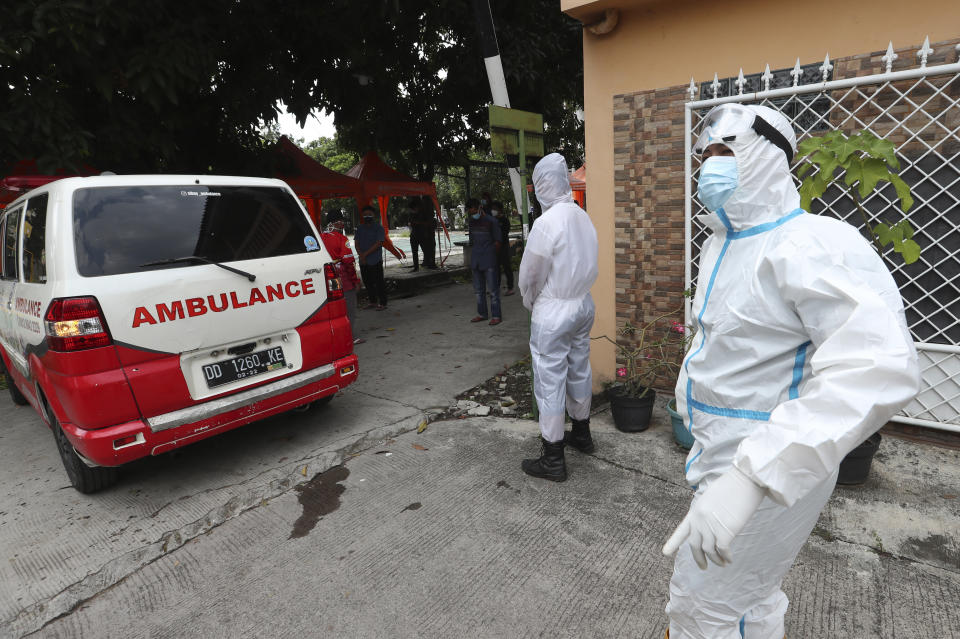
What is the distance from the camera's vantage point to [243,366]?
3324mm

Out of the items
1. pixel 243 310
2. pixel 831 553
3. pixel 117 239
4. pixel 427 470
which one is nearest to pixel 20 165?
pixel 117 239

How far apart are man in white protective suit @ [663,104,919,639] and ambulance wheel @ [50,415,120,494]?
11.1 ft

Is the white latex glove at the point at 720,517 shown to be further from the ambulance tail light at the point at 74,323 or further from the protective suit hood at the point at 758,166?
the ambulance tail light at the point at 74,323

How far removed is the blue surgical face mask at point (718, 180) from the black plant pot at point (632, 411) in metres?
2.50

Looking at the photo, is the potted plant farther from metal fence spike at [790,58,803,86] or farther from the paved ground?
metal fence spike at [790,58,803,86]

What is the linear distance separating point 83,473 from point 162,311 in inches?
48.0

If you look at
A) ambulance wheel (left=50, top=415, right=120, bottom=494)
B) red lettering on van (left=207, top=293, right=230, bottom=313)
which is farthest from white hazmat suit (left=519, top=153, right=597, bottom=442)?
ambulance wheel (left=50, top=415, right=120, bottom=494)

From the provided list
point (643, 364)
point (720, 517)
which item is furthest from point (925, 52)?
point (720, 517)

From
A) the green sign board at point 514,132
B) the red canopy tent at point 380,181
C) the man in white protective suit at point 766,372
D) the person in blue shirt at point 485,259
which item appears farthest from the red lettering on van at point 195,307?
the red canopy tent at point 380,181

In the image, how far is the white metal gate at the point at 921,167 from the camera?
3146 millimetres

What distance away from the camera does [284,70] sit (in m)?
7.27

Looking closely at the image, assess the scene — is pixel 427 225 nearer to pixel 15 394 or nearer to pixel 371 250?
pixel 371 250

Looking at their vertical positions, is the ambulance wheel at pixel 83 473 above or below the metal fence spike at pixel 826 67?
below

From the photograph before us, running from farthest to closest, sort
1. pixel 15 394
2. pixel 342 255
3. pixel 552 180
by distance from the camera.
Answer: pixel 342 255 < pixel 15 394 < pixel 552 180
